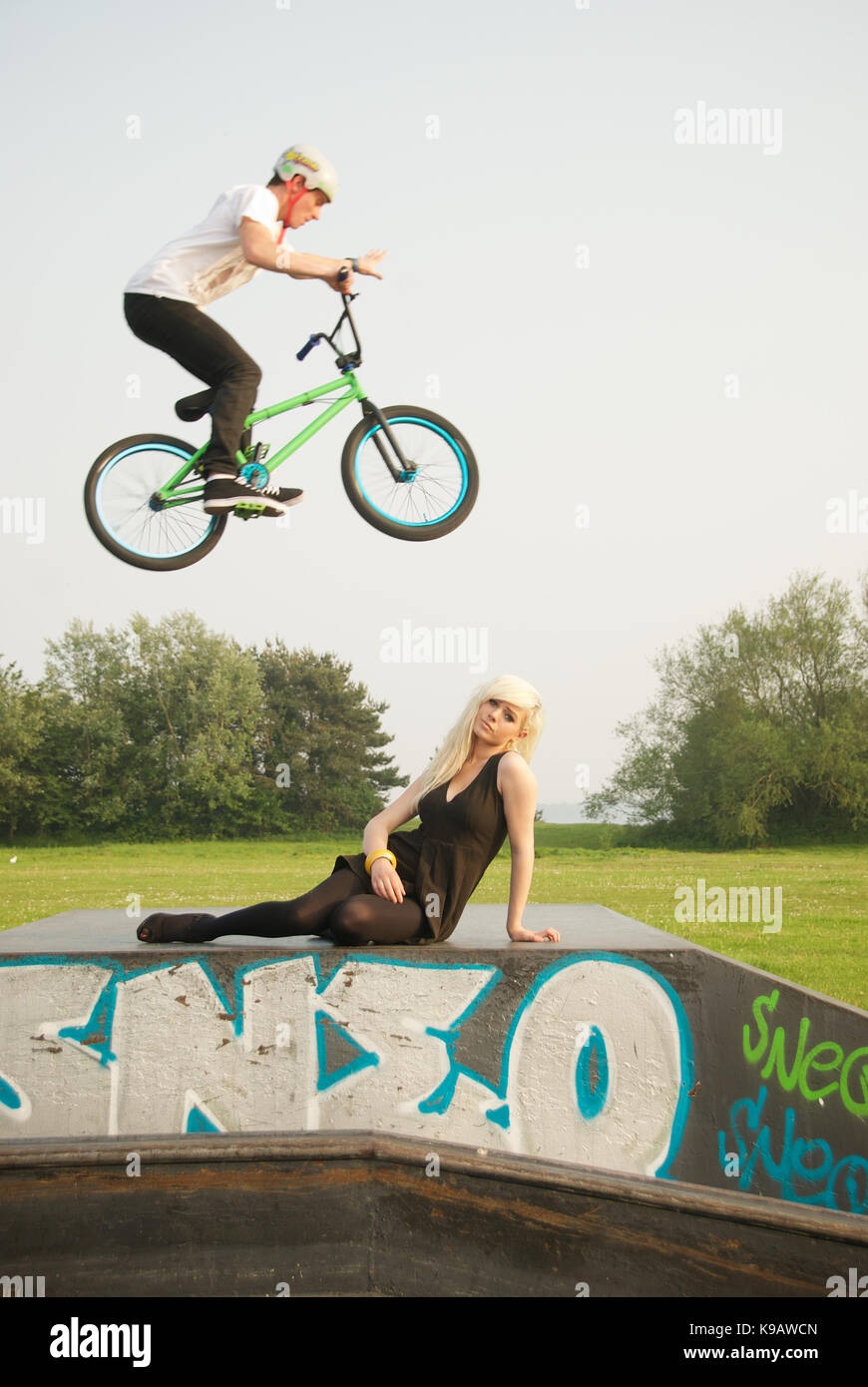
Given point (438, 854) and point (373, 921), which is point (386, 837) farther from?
point (373, 921)

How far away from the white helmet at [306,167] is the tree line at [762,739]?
36.3 m

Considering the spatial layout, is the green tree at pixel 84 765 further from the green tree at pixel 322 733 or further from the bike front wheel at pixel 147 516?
the bike front wheel at pixel 147 516

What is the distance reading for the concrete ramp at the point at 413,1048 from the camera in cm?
546

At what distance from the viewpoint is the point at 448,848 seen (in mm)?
5543

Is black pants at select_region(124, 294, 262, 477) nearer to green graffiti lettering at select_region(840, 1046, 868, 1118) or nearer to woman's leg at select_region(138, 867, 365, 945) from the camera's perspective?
woman's leg at select_region(138, 867, 365, 945)

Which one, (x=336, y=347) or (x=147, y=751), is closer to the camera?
(x=336, y=347)

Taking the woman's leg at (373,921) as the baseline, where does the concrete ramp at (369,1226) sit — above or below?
below

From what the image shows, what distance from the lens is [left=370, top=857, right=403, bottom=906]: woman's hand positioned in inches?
217

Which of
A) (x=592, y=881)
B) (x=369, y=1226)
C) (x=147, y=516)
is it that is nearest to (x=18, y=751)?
(x=592, y=881)

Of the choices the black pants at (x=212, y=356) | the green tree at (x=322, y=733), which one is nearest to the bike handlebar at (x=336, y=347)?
the black pants at (x=212, y=356)

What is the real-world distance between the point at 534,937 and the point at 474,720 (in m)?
1.29

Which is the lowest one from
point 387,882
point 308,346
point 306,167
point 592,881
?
point 592,881

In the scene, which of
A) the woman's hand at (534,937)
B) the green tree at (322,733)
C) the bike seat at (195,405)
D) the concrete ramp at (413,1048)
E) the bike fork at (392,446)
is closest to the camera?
the concrete ramp at (413,1048)

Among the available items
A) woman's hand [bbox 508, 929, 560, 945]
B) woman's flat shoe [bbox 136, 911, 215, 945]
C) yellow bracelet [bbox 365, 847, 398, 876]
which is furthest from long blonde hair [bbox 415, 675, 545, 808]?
woman's flat shoe [bbox 136, 911, 215, 945]
